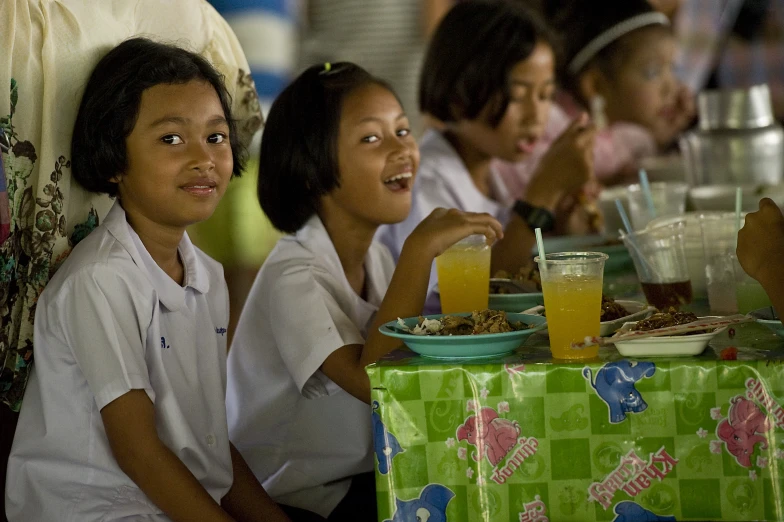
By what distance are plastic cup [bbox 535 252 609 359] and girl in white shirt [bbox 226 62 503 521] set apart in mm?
303

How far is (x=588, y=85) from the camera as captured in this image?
12.2ft

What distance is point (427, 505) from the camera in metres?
1.19

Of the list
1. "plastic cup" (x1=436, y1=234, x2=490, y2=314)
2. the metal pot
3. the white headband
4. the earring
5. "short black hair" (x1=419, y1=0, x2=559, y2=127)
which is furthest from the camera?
the earring

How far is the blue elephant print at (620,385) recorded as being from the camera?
114 cm

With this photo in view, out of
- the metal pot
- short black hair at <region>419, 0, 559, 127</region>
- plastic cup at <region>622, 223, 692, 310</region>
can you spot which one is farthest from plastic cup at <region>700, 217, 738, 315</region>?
the metal pot

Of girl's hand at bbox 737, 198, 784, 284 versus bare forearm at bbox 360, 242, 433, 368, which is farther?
bare forearm at bbox 360, 242, 433, 368

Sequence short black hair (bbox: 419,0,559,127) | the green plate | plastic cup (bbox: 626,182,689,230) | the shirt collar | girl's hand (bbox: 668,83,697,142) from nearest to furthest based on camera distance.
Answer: the shirt collar → the green plate → plastic cup (bbox: 626,182,689,230) → short black hair (bbox: 419,0,559,127) → girl's hand (bbox: 668,83,697,142)

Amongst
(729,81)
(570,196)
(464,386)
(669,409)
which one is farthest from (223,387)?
(729,81)

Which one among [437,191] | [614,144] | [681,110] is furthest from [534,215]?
[681,110]

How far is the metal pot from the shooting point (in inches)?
113

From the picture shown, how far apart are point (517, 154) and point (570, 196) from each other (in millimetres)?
300

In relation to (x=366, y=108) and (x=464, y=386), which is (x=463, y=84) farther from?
(x=464, y=386)

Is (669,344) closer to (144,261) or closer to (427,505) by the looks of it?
(427,505)

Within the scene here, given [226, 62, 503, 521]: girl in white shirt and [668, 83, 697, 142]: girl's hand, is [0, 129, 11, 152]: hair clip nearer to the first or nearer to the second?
[226, 62, 503, 521]: girl in white shirt
